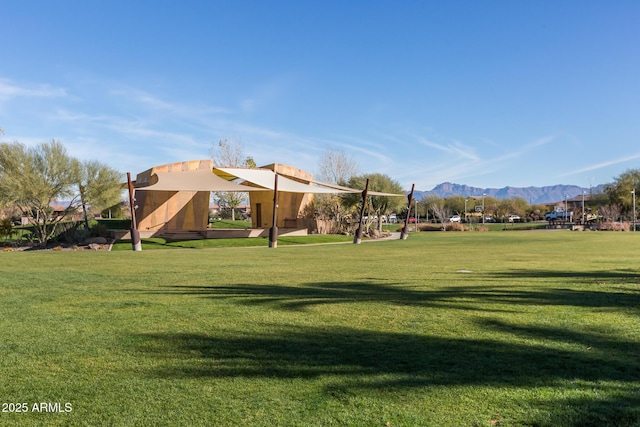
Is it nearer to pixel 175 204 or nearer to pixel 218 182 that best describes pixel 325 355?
pixel 218 182

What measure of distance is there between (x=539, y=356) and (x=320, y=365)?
1.89 metres

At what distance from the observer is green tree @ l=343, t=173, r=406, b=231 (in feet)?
138

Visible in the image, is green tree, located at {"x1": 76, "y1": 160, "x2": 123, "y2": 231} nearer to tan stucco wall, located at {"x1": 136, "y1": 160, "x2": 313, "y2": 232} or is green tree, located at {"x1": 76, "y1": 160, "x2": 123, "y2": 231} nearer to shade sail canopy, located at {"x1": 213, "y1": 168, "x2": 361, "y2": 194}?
tan stucco wall, located at {"x1": 136, "y1": 160, "x2": 313, "y2": 232}

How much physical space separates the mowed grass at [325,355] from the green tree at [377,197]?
33.4 meters

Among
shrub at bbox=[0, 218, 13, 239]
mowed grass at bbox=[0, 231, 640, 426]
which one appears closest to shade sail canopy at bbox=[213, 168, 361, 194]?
shrub at bbox=[0, 218, 13, 239]

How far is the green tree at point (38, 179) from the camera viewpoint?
25094 mm

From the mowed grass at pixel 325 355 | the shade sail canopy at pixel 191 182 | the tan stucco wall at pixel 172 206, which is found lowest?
the mowed grass at pixel 325 355

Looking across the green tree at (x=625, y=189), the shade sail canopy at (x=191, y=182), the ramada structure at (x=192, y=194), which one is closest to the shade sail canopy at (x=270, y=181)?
the ramada structure at (x=192, y=194)

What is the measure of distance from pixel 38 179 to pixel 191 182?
7.75 metres

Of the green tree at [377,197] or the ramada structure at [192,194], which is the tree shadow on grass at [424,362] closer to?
the ramada structure at [192,194]

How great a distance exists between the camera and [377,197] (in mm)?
42844

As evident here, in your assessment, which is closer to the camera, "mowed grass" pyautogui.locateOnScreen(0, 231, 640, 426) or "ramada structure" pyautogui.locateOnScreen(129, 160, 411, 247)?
"mowed grass" pyautogui.locateOnScreen(0, 231, 640, 426)

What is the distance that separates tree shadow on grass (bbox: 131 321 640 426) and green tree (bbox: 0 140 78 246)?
24.0 metres

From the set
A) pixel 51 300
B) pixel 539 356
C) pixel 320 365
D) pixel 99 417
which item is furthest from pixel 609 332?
pixel 51 300
